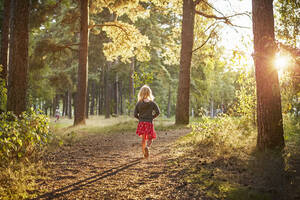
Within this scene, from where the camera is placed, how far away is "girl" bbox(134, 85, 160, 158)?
6.30 metres

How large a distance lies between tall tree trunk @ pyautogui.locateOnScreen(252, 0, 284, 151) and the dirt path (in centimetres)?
211

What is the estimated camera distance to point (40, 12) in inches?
529

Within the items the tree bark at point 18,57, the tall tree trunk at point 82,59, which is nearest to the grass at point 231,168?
the tree bark at point 18,57

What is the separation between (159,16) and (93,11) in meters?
12.4

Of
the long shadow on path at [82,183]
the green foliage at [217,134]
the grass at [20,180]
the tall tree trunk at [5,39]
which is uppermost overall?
the tall tree trunk at [5,39]

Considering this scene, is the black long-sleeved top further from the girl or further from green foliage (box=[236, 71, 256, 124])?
green foliage (box=[236, 71, 256, 124])

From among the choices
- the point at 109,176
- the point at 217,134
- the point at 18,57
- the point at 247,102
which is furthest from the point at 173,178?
the point at 18,57

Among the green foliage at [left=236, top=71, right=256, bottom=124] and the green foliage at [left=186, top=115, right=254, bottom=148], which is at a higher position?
the green foliage at [left=236, top=71, right=256, bottom=124]

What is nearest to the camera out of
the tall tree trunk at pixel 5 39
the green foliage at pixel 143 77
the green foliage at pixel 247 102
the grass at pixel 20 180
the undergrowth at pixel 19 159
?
the grass at pixel 20 180

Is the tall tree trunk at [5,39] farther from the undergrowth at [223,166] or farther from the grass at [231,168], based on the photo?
the grass at [231,168]

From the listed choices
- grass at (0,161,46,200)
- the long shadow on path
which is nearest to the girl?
the long shadow on path

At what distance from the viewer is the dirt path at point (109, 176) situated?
3613 mm

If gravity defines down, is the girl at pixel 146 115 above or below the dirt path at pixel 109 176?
above

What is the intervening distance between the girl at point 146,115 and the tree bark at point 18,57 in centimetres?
346
